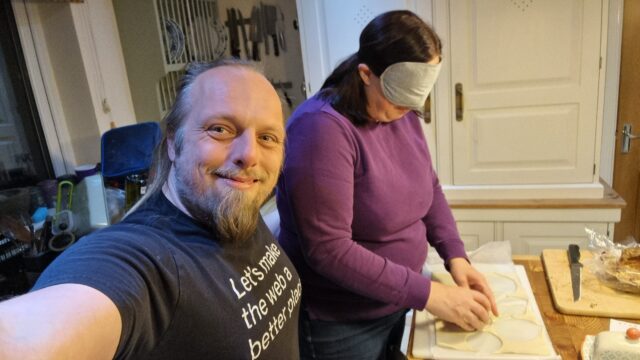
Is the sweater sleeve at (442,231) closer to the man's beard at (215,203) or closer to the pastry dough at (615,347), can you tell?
the pastry dough at (615,347)

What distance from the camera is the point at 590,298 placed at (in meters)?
0.95

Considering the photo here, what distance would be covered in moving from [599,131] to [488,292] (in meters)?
1.32

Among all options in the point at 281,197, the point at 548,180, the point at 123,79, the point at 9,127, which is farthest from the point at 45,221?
the point at 548,180

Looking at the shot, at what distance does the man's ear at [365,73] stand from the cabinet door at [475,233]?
132cm

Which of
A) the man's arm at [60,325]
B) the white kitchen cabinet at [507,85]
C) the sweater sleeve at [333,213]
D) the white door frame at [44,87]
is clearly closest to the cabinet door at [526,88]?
the white kitchen cabinet at [507,85]

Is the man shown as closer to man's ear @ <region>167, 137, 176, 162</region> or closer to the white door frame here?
man's ear @ <region>167, 137, 176, 162</region>

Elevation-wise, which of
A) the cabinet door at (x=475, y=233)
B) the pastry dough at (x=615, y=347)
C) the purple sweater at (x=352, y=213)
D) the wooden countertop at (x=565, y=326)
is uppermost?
the purple sweater at (x=352, y=213)

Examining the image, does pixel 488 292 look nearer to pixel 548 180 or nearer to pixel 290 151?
pixel 290 151

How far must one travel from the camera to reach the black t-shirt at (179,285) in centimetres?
45

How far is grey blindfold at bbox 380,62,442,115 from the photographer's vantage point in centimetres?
92

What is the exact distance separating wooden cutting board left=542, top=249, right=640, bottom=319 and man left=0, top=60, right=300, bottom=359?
23.4 inches

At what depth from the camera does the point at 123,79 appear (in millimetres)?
2023

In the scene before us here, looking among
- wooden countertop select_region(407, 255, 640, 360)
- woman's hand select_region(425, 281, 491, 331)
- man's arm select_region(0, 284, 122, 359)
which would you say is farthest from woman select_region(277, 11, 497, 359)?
man's arm select_region(0, 284, 122, 359)

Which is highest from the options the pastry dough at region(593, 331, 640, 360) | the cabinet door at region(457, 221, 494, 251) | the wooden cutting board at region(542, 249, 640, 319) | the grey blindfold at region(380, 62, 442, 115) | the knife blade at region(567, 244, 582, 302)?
the grey blindfold at region(380, 62, 442, 115)
